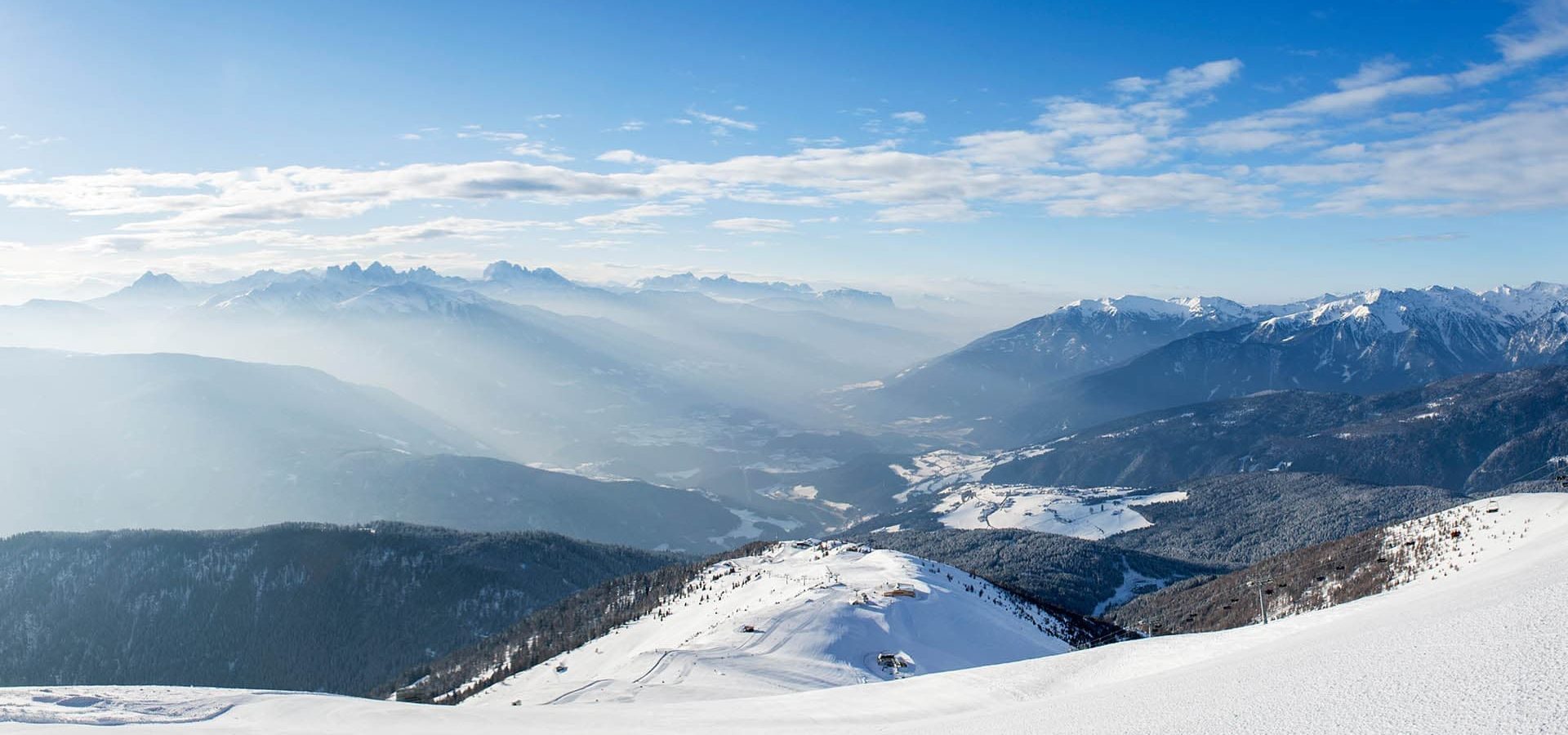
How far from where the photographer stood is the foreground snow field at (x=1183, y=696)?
9188mm

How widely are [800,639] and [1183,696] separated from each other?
4734 cm

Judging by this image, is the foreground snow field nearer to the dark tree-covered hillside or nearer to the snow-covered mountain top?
the snow-covered mountain top

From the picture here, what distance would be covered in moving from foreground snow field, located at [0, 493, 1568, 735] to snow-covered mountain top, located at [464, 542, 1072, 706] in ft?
48.2

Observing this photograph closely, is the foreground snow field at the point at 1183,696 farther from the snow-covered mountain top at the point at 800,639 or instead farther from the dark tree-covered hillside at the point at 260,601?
the dark tree-covered hillside at the point at 260,601

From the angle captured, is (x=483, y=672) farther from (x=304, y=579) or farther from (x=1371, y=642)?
(x=304, y=579)

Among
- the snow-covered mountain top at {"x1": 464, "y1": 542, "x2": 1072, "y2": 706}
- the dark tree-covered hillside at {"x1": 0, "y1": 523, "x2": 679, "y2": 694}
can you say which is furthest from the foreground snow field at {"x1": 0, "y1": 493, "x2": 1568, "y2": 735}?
the dark tree-covered hillside at {"x1": 0, "y1": 523, "x2": 679, "y2": 694}

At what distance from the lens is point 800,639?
56.8m

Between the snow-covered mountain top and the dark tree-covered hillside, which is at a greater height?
the snow-covered mountain top

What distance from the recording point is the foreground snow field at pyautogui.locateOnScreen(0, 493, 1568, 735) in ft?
30.1

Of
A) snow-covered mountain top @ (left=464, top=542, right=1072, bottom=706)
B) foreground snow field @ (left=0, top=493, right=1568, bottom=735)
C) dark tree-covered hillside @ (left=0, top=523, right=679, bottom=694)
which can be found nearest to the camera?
foreground snow field @ (left=0, top=493, right=1568, bottom=735)

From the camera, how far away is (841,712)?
1873 cm

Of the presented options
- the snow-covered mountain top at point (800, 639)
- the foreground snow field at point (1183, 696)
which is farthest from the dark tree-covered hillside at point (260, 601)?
the foreground snow field at point (1183, 696)

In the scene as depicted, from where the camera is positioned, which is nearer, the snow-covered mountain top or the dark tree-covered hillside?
the snow-covered mountain top

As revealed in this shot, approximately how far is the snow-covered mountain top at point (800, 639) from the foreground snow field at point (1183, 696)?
14.7m
